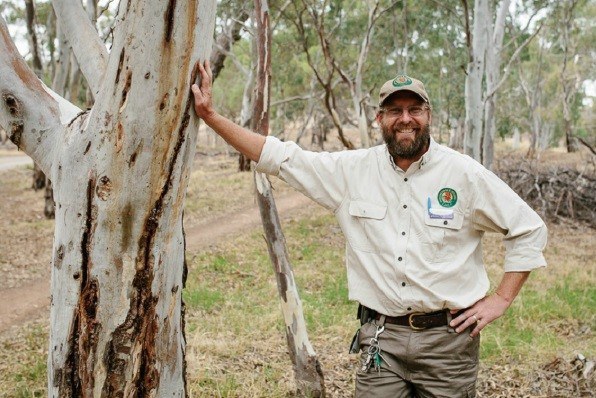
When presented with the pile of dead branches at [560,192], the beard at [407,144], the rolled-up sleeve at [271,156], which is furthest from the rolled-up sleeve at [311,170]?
the pile of dead branches at [560,192]

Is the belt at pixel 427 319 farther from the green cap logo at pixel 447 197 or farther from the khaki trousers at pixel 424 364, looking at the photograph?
the green cap logo at pixel 447 197

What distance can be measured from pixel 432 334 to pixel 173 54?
5.02ft

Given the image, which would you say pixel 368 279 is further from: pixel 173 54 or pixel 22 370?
pixel 22 370

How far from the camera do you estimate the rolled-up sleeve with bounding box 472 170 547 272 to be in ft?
8.10

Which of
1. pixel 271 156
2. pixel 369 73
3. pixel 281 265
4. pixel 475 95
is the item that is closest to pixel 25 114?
pixel 271 156

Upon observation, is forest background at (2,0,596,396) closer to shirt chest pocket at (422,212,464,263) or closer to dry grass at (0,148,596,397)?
dry grass at (0,148,596,397)

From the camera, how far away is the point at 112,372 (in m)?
2.01

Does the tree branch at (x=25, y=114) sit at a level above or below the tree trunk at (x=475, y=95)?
below

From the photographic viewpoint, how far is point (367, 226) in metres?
2.58

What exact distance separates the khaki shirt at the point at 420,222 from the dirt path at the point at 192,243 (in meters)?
4.40

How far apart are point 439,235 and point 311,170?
61 cm

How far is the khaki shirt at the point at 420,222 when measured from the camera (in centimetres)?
248

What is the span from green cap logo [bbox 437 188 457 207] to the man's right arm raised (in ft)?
2.53

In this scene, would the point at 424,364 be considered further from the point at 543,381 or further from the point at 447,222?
the point at 543,381
